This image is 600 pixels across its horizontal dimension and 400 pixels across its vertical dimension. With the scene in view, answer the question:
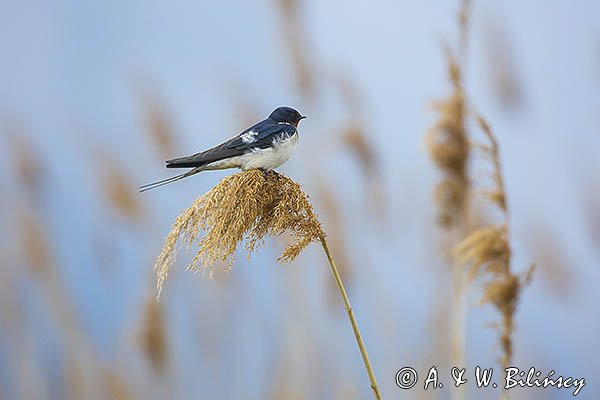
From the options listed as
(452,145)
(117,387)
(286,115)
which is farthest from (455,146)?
(117,387)

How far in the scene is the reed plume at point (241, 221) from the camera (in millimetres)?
1531

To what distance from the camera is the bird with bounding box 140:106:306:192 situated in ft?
6.40

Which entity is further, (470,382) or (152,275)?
(470,382)

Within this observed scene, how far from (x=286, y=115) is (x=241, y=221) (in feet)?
3.27

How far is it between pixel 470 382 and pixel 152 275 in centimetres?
212

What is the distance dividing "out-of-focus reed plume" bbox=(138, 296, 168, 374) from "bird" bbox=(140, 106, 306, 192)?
154 centimetres

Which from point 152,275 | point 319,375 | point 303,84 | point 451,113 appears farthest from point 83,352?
point 451,113

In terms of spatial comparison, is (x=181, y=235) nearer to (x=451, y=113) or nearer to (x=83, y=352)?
(x=451, y=113)

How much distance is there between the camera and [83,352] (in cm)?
424

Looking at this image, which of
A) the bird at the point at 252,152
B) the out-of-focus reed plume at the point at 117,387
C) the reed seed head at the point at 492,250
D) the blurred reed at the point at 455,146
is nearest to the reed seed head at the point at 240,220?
the bird at the point at 252,152

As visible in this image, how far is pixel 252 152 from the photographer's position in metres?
2.09

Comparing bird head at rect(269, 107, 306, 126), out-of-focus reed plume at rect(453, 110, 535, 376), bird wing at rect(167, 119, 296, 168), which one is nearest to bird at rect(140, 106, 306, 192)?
bird wing at rect(167, 119, 296, 168)

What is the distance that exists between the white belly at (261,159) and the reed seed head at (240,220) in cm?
37

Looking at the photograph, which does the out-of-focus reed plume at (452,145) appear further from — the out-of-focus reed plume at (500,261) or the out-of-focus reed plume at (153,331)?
the out-of-focus reed plume at (153,331)
